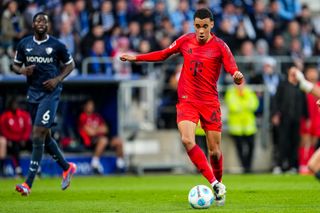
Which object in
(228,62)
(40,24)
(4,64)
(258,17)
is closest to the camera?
(228,62)

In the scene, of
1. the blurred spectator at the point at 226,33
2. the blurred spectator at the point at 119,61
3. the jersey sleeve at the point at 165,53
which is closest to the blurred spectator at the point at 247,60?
the blurred spectator at the point at 226,33

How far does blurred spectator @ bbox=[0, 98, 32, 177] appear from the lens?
869 inches

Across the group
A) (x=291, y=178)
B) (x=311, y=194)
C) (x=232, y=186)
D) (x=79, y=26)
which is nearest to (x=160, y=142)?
(x=79, y=26)

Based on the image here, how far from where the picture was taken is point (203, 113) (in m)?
13.1

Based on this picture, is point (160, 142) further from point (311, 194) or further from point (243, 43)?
point (311, 194)

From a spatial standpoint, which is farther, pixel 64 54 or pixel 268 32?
pixel 268 32

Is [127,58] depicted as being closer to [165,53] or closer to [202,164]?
[165,53]

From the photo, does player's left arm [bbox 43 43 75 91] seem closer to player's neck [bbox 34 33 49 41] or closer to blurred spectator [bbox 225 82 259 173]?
player's neck [bbox 34 33 49 41]

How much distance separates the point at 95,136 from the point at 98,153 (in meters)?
0.54

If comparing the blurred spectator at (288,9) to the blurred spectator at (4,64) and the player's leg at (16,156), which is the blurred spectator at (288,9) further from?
the player's leg at (16,156)

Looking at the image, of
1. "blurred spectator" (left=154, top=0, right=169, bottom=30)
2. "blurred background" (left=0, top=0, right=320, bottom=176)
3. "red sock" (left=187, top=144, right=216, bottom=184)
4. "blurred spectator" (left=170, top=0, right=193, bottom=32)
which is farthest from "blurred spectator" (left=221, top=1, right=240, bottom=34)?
"red sock" (left=187, top=144, right=216, bottom=184)

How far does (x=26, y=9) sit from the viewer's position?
76.0 ft

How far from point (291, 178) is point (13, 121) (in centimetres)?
667

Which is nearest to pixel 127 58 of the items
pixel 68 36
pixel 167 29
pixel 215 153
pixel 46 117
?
pixel 215 153
